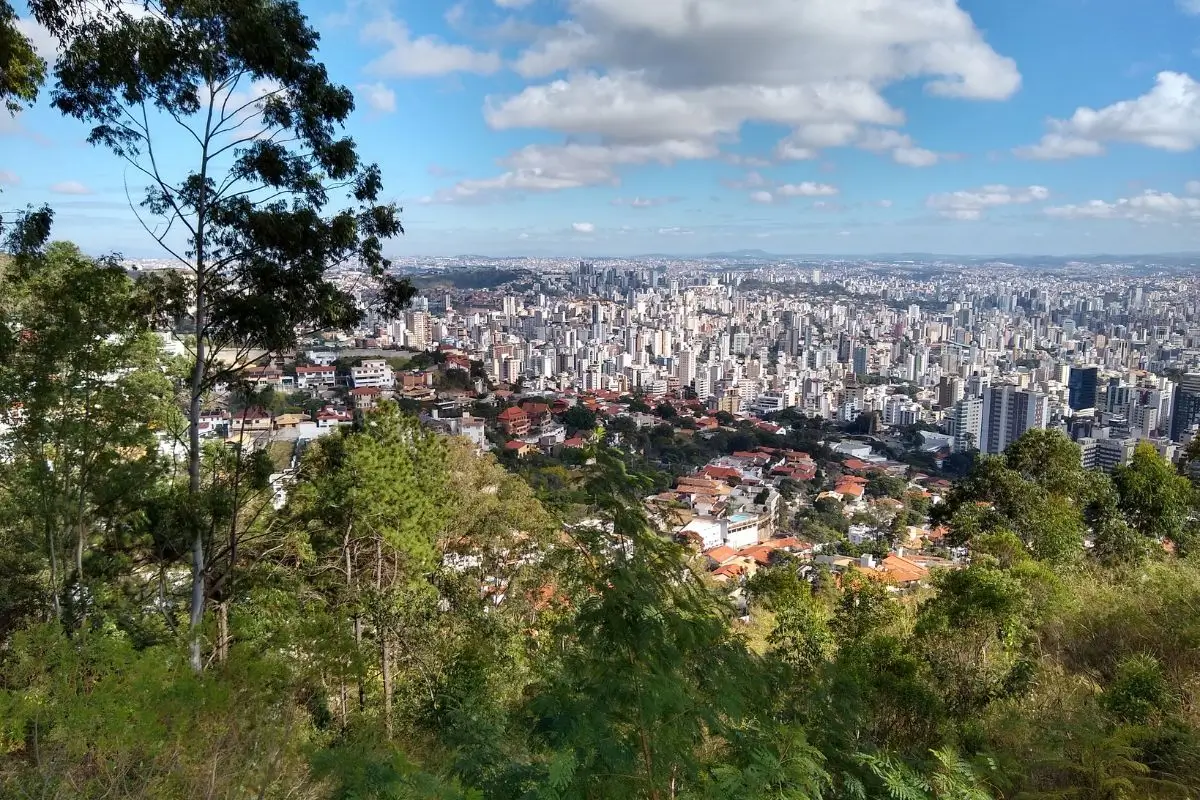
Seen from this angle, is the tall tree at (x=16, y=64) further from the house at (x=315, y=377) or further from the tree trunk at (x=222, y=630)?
the house at (x=315, y=377)

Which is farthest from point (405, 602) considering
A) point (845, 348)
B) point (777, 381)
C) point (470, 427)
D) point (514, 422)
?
point (845, 348)

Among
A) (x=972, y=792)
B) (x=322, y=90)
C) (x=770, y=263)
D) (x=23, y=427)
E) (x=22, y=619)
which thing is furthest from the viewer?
(x=770, y=263)

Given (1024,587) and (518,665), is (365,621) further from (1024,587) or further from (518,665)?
(1024,587)

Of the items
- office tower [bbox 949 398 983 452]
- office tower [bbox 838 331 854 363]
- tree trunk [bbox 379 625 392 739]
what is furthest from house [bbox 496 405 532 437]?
office tower [bbox 838 331 854 363]

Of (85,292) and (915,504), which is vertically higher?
(85,292)

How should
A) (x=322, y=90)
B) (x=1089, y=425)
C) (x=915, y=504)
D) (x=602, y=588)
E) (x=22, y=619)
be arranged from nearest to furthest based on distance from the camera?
1. (x=602, y=588)
2. (x=322, y=90)
3. (x=22, y=619)
4. (x=915, y=504)
5. (x=1089, y=425)

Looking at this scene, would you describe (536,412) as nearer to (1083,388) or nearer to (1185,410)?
(1185,410)

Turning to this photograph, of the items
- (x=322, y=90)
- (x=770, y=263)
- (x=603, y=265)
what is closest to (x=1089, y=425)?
(x=322, y=90)

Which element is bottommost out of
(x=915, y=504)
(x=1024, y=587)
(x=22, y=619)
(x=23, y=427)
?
(x=915, y=504)
